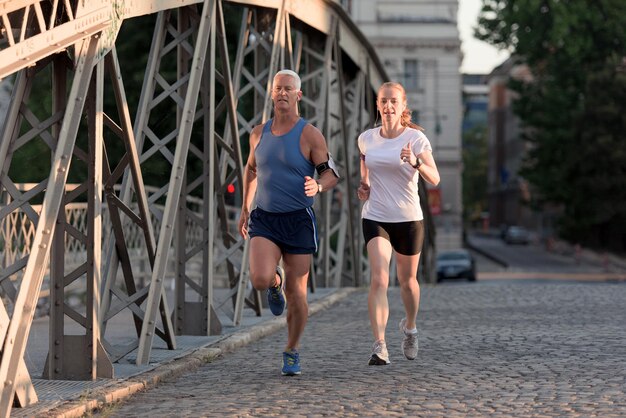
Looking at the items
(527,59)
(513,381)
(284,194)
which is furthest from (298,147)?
(527,59)

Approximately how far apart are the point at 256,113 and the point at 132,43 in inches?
726

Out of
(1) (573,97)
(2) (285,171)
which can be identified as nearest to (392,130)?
(2) (285,171)

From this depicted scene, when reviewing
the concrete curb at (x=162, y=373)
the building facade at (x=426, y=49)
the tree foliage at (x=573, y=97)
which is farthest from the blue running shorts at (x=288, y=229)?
the building facade at (x=426, y=49)

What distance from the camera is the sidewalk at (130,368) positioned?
25.8 feet

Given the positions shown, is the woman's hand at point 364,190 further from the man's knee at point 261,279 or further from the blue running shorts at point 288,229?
the man's knee at point 261,279

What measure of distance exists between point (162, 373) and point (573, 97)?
54658mm

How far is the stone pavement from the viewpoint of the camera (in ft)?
26.1

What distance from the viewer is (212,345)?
11438 millimetres

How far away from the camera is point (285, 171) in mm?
9344

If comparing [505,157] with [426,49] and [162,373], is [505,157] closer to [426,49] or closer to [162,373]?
[426,49]

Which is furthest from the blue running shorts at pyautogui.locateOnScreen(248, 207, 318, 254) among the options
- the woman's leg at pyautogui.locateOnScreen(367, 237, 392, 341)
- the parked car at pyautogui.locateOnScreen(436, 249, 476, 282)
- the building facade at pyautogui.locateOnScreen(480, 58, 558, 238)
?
the building facade at pyautogui.locateOnScreen(480, 58, 558, 238)

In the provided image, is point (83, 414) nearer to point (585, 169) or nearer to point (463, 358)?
point (463, 358)

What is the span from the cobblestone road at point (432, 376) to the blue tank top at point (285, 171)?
43.0 inches

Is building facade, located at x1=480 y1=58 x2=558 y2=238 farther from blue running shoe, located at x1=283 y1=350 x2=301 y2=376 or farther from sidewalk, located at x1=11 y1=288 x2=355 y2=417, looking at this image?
blue running shoe, located at x1=283 y1=350 x2=301 y2=376
